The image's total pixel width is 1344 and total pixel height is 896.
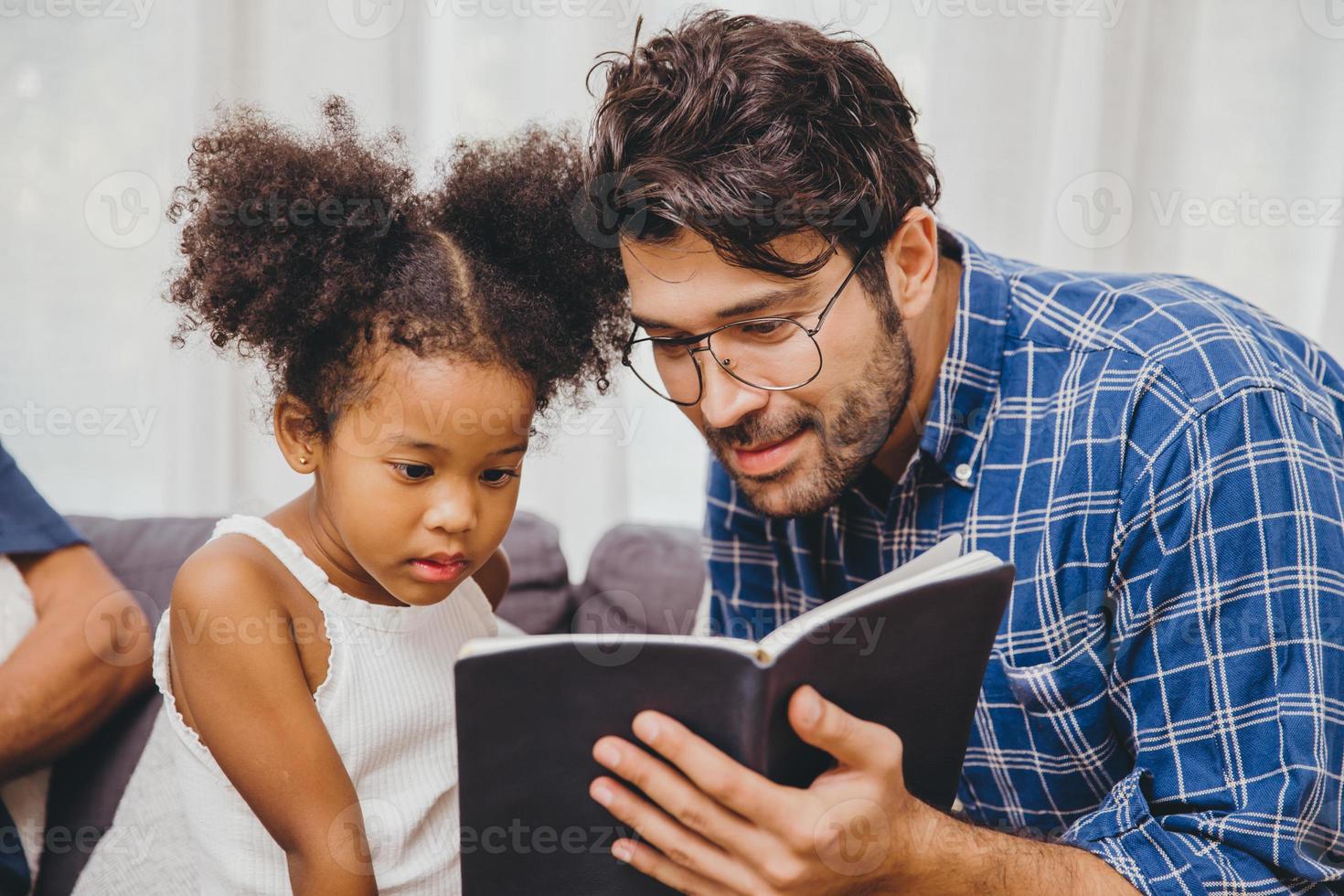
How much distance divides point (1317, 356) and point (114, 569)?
1864 mm

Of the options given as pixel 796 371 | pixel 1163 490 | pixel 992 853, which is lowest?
pixel 992 853

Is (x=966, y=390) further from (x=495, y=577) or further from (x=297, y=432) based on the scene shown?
(x=297, y=432)

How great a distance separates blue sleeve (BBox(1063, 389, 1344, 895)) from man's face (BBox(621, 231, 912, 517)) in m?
0.33

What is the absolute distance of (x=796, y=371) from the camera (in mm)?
1272

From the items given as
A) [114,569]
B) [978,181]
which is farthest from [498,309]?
[978,181]

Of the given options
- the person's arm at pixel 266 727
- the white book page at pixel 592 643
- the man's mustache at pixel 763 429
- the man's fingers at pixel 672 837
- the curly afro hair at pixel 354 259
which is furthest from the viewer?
the man's mustache at pixel 763 429

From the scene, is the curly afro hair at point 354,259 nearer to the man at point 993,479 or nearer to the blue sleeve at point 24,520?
the man at point 993,479

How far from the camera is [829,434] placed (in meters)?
1.33

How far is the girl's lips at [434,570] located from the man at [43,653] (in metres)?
0.67

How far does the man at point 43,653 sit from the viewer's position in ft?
4.83

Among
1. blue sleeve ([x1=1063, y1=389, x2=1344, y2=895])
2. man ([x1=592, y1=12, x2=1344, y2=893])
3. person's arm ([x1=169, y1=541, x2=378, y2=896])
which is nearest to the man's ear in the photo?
man ([x1=592, y1=12, x2=1344, y2=893])

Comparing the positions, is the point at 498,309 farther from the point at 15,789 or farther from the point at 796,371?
the point at 15,789

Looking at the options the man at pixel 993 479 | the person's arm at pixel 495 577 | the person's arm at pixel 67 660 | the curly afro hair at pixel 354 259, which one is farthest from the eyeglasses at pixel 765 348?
the person's arm at pixel 67 660

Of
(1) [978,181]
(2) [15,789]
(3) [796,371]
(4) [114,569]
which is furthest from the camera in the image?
(1) [978,181]
